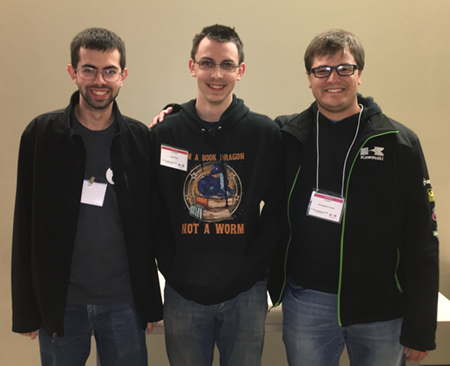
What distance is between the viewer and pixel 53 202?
1.44m

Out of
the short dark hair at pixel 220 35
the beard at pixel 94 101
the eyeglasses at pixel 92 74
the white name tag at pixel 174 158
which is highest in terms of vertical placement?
the short dark hair at pixel 220 35

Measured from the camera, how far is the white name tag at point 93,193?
145cm

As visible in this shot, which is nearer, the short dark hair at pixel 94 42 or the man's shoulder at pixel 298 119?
the short dark hair at pixel 94 42

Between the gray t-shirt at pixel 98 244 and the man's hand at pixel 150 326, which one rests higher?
the gray t-shirt at pixel 98 244

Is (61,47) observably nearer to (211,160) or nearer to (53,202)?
(53,202)

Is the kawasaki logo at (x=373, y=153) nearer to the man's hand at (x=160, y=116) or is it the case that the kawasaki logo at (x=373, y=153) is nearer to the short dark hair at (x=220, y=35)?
the short dark hair at (x=220, y=35)

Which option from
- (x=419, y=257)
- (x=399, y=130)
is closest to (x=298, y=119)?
(x=399, y=130)

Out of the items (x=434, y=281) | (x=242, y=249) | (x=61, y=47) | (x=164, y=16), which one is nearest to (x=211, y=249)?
(x=242, y=249)

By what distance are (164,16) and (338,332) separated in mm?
2096

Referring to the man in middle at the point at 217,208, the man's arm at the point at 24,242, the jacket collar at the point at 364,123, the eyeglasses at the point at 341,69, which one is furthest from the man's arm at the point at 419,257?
the man's arm at the point at 24,242

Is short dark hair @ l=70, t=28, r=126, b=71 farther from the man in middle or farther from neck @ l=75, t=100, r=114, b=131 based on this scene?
the man in middle

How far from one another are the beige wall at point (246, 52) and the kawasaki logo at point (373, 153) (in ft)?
3.74

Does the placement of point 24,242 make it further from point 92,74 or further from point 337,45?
point 337,45

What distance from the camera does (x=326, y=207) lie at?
1.45 m
